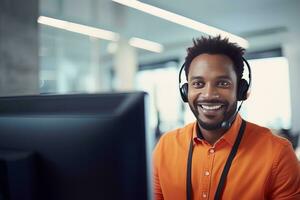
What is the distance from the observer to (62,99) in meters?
0.58

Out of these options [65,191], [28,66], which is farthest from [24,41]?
[65,191]

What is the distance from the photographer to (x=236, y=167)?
1158 millimetres

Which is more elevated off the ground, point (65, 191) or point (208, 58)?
point (208, 58)

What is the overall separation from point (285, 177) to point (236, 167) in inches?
6.3

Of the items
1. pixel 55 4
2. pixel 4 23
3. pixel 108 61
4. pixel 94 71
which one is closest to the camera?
pixel 4 23

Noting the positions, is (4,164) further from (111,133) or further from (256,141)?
(256,141)

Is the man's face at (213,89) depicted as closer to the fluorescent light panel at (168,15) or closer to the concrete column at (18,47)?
the concrete column at (18,47)

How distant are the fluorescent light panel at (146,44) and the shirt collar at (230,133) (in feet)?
15.7

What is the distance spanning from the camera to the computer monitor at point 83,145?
509 millimetres

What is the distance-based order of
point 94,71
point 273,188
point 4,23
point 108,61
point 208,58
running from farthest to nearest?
point 108,61 → point 94,71 → point 4,23 → point 208,58 → point 273,188

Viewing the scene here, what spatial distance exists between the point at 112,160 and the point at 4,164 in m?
0.20

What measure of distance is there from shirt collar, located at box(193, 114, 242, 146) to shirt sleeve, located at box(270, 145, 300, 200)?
173 millimetres

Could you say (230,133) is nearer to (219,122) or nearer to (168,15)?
(219,122)

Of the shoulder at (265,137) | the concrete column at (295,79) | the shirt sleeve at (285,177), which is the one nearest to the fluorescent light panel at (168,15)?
the shoulder at (265,137)
